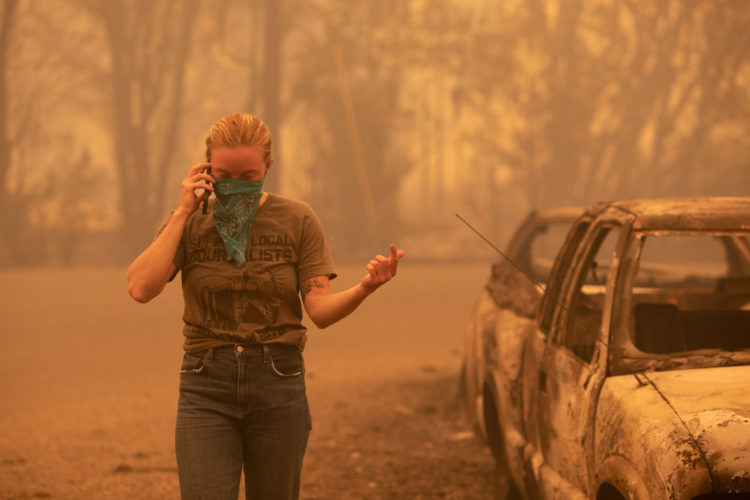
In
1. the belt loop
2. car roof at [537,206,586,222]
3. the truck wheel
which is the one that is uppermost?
car roof at [537,206,586,222]

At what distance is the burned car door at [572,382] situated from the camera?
428 cm

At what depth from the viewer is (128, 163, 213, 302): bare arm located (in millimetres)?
3410

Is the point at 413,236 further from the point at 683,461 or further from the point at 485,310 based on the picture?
the point at 683,461

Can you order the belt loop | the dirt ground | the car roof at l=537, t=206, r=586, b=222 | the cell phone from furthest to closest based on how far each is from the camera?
the dirt ground, the car roof at l=537, t=206, r=586, b=222, the cell phone, the belt loop

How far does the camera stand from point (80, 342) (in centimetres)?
1373

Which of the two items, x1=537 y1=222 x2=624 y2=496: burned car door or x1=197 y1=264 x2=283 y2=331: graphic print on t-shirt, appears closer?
x1=197 y1=264 x2=283 y2=331: graphic print on t-shirt

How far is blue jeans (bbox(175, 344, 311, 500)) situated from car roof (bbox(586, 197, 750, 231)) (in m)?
1.90

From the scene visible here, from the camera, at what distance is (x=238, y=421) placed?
3.44m

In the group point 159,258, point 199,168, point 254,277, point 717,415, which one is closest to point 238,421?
point 254,277

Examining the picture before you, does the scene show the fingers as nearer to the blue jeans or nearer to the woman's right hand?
the woman's right hand

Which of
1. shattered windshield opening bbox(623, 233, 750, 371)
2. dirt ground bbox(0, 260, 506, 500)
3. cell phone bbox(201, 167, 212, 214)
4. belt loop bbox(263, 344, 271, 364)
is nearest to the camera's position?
belt loop bbox(263, 344, 271, 364)

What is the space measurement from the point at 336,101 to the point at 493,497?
2670 centimetres

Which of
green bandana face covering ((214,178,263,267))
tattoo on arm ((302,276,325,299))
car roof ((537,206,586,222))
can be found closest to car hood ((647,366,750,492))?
tattoo on arm ((302,276,325,299))

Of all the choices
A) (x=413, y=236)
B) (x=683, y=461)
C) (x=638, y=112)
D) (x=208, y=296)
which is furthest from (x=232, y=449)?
(x=413, y=236)
